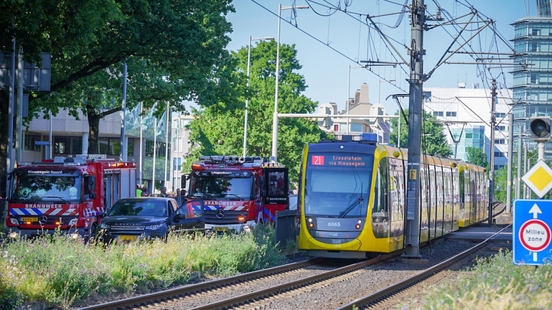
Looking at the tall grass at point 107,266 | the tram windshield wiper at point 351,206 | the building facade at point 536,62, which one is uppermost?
the building facade at point 536,62

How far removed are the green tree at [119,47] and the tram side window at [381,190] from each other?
Answer: 9422 millimetres

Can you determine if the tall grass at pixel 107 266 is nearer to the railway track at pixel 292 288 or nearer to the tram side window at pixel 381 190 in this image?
the railway track at pixel 292 288

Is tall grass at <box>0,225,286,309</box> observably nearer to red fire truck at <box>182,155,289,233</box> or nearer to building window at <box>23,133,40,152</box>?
red fire truck at <box>182,155,289,233</box>

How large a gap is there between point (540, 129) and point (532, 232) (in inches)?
76.2

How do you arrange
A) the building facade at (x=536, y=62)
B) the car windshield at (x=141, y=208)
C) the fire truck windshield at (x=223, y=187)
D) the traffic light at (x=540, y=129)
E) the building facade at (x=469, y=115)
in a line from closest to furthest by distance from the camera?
1. the traffic light at (x=540, y=129)
2. the car windshield at (x=141, y=208)
3. the fire truck windshield at (x=223, y=187)
4. the building facade at (x=536, y=62)
5. the building facade at (x=469, y=115)

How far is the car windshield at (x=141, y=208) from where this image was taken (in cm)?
2462

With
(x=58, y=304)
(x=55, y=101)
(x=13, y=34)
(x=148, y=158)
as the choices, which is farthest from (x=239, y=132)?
(x=58, y=304)

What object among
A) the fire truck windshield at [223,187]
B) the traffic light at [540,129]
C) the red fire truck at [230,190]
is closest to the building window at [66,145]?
the red fire truck at [230,190]

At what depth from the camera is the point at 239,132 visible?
2672 inches

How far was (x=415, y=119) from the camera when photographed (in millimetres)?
25953

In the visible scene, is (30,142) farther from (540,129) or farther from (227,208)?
(540,129)

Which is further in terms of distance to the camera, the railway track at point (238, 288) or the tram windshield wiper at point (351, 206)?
the tram windshield wiper at point (351, 206)

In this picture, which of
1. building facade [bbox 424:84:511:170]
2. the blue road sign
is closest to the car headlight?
the blue road sign

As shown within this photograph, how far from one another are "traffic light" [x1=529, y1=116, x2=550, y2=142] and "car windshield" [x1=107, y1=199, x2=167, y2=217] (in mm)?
12695
